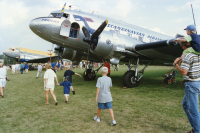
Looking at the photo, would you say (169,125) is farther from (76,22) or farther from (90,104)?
(76,22)

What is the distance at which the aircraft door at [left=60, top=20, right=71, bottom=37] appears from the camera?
8.17 m

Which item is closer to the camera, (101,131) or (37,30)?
(101,131)

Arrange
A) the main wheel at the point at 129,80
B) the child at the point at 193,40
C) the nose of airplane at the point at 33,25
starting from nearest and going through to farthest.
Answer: the child at the point at 193,40
the nose of airplane at the point at 33,25
the main wheel at the point at 129,80

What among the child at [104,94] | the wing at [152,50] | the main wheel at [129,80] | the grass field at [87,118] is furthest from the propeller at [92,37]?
the child at [104,94]

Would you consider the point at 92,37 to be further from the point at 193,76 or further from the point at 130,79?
the point at 193,76

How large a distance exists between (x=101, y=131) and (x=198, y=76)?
2.19 m

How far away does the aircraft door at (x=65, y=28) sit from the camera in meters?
8.17

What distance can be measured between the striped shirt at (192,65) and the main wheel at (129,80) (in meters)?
5.73

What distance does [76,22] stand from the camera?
337 inches

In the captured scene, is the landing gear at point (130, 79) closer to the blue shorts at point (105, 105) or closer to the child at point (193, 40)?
the blue shorts at point (105, 105)

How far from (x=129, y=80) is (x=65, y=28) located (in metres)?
4.83

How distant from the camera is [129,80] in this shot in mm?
8375

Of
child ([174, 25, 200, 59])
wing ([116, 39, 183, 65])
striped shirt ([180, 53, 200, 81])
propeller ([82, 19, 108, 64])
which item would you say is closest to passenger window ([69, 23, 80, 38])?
propeller ([82, 19, 108, 64])

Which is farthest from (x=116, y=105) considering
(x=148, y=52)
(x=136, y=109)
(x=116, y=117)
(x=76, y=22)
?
(x=76, y=22)
